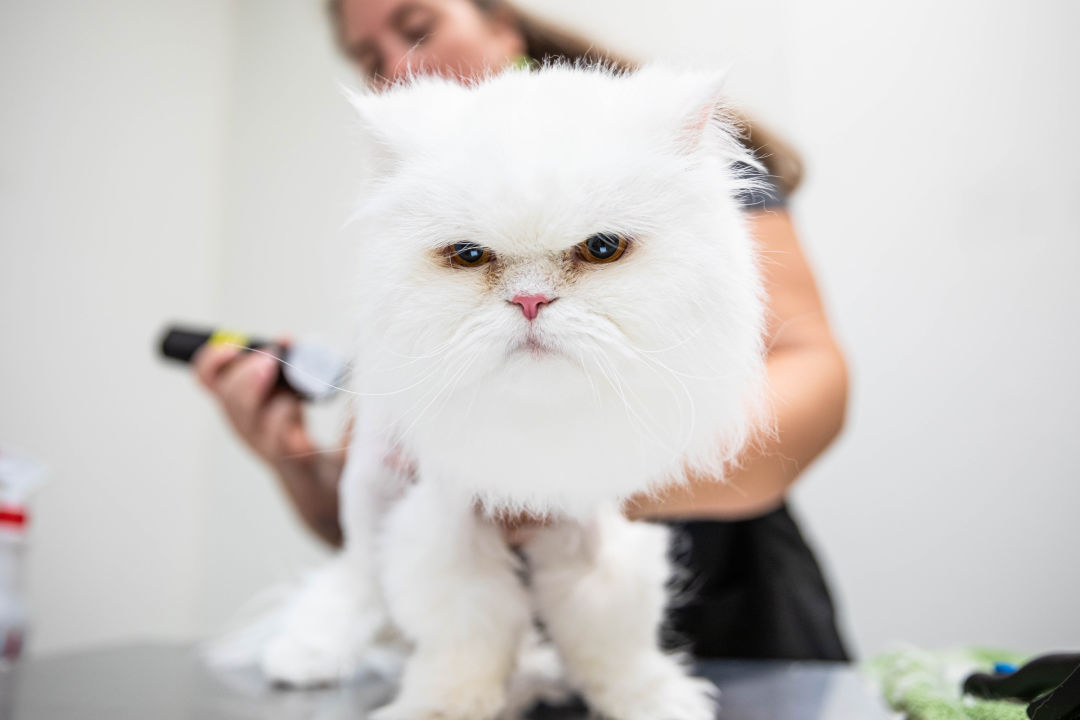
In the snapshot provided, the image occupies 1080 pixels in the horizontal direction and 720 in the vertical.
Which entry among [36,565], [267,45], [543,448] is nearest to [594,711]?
[543,448]

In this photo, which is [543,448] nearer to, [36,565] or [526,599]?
[526,599]

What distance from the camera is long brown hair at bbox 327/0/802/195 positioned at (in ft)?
1.59

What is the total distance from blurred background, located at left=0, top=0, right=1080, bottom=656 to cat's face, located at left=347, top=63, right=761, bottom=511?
0.09m

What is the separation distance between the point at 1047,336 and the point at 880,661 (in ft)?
1.43

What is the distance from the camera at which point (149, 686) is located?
0.70 m

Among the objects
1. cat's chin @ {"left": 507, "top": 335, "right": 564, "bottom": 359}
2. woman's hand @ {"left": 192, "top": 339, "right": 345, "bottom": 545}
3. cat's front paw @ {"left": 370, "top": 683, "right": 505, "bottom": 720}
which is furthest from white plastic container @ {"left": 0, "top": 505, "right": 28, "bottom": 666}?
cat's chin @ {"left": 507, "top": 335, "right": 564, "bottom": 359}

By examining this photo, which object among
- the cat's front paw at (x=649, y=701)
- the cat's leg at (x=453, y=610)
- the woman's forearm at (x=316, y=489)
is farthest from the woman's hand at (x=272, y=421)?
the cat's front paw at (x=649, y=701)

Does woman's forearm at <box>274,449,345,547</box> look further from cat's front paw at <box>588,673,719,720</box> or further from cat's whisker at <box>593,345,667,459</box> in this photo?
cat's whisker at <box>593,345,667,459</box>

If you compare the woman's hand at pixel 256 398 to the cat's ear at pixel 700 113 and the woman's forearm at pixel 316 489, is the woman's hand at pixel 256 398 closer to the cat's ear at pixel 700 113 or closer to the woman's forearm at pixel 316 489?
the woman's forearm at pixel 316 489

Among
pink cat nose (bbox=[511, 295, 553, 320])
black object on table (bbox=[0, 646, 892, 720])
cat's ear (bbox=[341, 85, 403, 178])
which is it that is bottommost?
black object on table (bbox=[0, 646, 892, 720])

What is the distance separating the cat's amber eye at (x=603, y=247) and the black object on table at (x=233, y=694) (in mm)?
370

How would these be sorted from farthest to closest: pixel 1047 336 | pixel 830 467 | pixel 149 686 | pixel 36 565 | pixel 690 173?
pixel 36 565, pixel 830 467, pixel 1047 336, pixel 149 686, pixel 690 173

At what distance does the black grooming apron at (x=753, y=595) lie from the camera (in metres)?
0.93

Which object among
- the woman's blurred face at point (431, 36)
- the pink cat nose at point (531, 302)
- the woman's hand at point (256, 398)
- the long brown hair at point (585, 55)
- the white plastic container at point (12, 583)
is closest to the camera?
the pink cat nose at point (531, 302)
